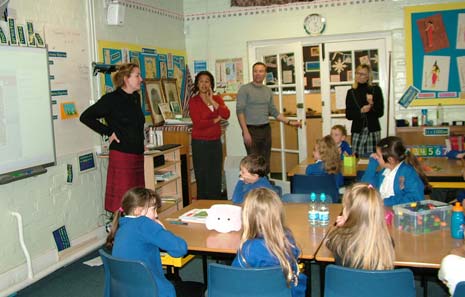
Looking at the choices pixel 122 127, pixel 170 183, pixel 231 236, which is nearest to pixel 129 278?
pixel 231 236

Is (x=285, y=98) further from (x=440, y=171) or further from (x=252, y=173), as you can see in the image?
(x=252, y=173)

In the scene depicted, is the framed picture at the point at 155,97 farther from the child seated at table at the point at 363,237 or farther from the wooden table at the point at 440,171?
the child seated at table at the point at 363,237

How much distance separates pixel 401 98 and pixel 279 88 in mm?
1634

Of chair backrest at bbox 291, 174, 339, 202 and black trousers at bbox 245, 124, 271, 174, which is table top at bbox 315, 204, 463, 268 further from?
black trousers at bbox 245, 124, 271, 174

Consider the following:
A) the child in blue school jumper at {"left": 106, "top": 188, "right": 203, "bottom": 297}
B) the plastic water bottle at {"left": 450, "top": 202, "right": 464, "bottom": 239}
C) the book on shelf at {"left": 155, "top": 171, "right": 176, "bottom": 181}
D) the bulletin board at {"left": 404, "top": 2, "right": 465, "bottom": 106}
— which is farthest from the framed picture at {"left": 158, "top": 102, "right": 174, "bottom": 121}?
the plastic water bottle at {"left": 450, "top": 202, "right": 464, "bottom": 239}

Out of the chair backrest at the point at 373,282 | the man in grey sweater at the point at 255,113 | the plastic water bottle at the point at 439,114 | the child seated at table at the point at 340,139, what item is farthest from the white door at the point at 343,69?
the chair backrest at the point at 373,282

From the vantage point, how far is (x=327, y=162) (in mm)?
4715

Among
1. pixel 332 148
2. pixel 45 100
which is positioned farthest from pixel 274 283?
pixel 45 100

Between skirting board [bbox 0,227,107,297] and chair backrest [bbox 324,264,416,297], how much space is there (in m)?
2.88

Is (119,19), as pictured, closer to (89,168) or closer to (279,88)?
(89,168)

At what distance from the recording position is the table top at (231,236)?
2.77 meters

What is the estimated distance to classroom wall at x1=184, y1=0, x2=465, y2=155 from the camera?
695cm

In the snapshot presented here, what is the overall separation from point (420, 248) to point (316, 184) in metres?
1.80

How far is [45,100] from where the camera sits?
446 cm
